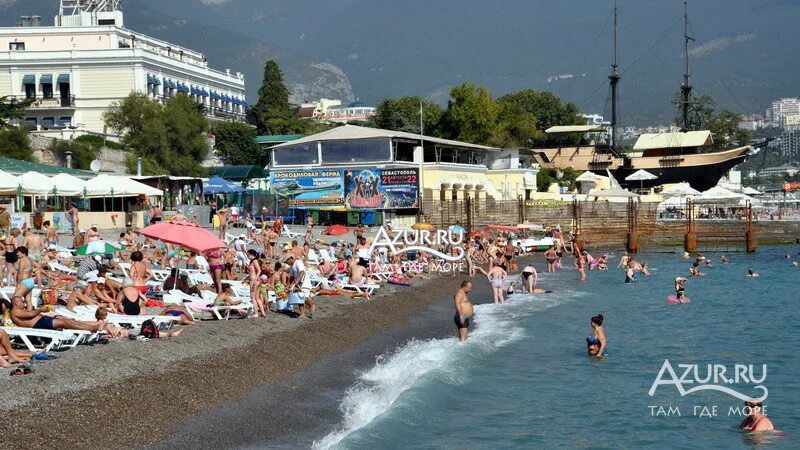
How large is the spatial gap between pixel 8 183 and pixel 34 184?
1.19m

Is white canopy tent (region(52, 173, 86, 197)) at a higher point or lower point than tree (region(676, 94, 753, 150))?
lower

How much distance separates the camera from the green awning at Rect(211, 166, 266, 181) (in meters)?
64.9

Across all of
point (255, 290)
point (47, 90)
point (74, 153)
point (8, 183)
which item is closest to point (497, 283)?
point (255, 290)

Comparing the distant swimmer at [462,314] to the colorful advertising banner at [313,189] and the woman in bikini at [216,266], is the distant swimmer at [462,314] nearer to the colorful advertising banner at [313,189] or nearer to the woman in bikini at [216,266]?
the woman in bikini at [216,266]

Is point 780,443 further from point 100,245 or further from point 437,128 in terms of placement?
point 437,128

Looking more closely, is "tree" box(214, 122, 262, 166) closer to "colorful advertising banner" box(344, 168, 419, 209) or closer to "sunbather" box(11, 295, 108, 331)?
"colorful advertising banner" box(344, 168, 419, 209)

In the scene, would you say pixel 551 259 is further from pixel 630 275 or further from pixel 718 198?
pixel 718 198

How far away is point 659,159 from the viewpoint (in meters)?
94.1

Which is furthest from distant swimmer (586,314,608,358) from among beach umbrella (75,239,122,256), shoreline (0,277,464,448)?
beach umbrella (75,239,122,256)

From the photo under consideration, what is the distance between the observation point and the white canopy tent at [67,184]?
33625mm

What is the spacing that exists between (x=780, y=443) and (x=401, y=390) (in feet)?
18.5

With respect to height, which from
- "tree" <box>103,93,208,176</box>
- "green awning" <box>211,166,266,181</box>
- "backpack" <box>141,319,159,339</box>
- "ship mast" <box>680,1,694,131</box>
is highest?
"ship mast" <box>680,1,694,131</box>

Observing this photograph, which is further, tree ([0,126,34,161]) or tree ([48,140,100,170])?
tree ([48,140,100,170])

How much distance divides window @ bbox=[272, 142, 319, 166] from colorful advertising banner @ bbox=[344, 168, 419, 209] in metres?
3.14
